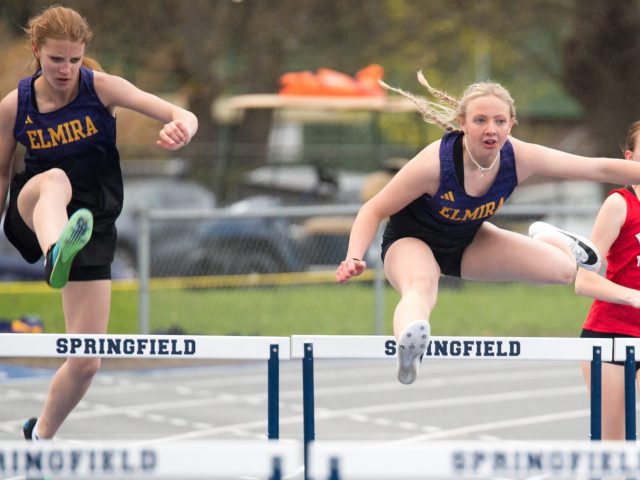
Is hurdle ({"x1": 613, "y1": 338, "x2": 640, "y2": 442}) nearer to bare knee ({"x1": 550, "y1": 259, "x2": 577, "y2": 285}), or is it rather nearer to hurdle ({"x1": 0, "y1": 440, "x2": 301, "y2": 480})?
bare knee ({"x1": 550, "y1": 259, "x2": 577, "y2": 285})

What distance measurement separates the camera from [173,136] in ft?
17.9

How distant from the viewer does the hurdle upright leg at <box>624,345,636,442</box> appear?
557 cm

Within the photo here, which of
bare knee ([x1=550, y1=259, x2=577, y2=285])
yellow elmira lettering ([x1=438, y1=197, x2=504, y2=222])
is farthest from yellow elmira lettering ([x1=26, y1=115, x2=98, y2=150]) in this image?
bare knee ([x1=550, y1=259, x2=577, y2=285])

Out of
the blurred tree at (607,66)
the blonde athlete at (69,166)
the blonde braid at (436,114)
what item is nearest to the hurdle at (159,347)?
the blonde athlete at (69,166)

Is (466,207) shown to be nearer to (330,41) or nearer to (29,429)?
(29,429)

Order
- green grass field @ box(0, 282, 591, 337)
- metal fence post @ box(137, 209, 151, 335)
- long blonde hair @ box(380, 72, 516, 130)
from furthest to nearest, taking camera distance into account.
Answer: green grass field @ box(0, 282, 591, 337), metal fence post @ box(137, 209, 151, 335), long blonde hair @ box(380, 72, 516, 130)

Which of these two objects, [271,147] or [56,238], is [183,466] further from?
[271,147]

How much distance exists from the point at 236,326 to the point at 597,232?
7.98 metres

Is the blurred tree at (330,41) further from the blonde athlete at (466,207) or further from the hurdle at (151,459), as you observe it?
the hurdle at (151,459)

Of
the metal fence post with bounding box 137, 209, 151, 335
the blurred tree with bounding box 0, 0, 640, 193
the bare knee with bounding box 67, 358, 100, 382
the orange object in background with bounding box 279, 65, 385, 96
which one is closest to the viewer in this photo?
the bare knee with bounding box 67, 358, 100, 382

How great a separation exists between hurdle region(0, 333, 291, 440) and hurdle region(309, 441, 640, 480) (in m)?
1.66

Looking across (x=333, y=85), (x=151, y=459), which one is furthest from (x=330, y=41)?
(x=151, y=459)

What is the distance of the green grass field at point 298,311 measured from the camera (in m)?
13.6

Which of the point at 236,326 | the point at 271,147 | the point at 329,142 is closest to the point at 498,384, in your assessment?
the point at 236,326
